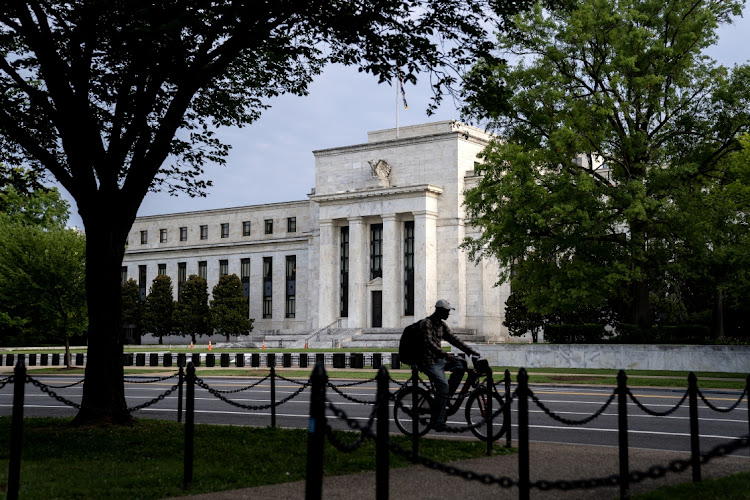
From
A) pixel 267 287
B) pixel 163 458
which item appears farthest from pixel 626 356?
pixel 267 287

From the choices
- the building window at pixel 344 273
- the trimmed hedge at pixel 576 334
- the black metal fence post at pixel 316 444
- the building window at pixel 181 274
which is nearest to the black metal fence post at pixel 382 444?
the black metal fence post at pixel 316 444

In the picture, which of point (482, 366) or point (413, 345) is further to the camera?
point (413, 345)

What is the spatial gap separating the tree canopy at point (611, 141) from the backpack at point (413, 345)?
19.4 m

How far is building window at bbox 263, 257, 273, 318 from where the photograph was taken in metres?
84.8

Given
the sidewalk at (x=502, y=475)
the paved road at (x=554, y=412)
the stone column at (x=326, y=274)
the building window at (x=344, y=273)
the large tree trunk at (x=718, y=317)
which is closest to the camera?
the sidewalk at (x=502, y=475)

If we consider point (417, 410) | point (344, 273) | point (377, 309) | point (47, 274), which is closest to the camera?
point (417, 410)

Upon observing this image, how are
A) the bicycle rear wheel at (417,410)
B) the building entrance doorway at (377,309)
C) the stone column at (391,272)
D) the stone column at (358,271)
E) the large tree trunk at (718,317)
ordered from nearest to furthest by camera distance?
the bicycle rear wheel at (417,410) → the large tree trunk at (718,317) → the stone column at (391,272) → the stone column at (358,271) → the building entrance doorway at (377,309)

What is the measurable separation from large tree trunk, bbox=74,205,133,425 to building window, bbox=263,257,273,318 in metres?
68.5

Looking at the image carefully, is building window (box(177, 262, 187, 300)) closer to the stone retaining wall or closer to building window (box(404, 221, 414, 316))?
building window (box(404, 221, 414, 316))

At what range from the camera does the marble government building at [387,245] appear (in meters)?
68.5

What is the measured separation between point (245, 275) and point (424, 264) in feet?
85.9

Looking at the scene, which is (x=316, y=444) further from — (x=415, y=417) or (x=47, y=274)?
(x=47, y=274)

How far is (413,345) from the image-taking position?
13.2 meters

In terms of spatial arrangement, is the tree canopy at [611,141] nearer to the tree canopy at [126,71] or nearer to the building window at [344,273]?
the tree canopy at [126,71]
